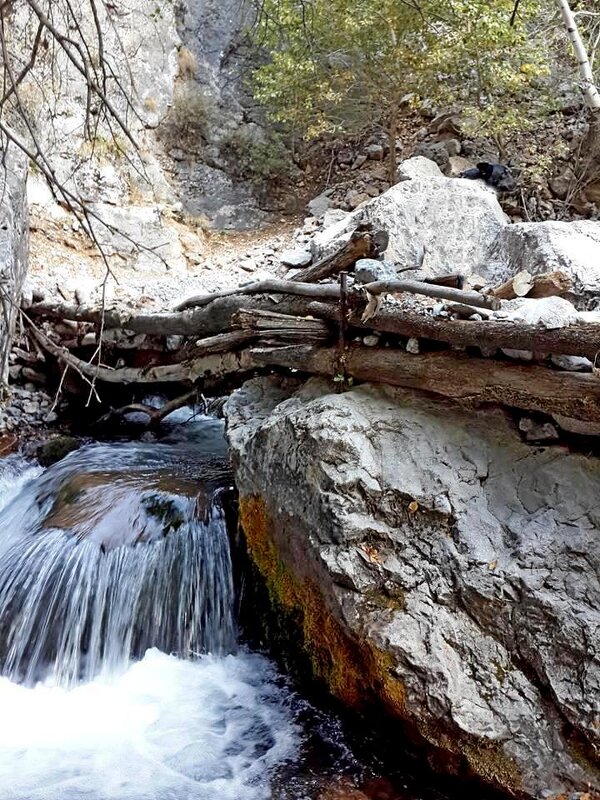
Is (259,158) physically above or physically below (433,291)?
above

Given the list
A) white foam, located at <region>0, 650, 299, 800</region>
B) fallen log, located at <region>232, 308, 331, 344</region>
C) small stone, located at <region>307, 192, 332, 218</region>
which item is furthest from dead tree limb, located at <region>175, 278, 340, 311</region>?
small stone, located at <region>307, 192, 332, 218</region>

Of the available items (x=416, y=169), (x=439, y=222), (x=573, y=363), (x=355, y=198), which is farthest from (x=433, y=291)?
(x=355, y=198)

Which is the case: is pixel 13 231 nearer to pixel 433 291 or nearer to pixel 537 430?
pixel 433 291

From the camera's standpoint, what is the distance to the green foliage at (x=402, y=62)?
780 centimetres

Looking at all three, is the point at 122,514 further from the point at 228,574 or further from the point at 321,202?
the point at 321,202

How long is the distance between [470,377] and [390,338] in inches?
23.5

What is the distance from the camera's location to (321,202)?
10656 mm

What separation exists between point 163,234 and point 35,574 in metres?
6.99

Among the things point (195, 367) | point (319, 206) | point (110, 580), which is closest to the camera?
point (110, 580)

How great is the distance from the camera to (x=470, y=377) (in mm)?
3062

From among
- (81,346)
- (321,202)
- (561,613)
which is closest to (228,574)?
(561,613)

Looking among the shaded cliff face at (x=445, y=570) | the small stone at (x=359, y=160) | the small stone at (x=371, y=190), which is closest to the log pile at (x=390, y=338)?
the shaded cliff face at (x=445, y=570)

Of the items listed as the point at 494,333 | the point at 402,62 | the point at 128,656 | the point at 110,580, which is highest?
the point at 402,62

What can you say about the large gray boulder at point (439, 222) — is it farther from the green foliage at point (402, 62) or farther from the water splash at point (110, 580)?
the green foliage at point (402, 62)
